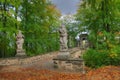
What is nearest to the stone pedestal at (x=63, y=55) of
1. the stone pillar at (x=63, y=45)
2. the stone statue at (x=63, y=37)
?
the stone pillar at (x=63, y=45)

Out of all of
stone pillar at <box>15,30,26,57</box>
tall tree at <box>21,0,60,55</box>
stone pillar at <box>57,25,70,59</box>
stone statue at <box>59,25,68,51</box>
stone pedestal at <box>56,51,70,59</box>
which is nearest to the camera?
stone pedestal at <box>56,51,70,59</box>

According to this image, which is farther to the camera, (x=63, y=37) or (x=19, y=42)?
(x=19, y=42)

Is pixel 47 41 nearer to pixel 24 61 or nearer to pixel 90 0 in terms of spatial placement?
pixel 24 61

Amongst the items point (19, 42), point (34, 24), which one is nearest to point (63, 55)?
point (19, 42)

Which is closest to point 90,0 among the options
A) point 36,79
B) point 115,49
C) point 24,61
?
point 115,49

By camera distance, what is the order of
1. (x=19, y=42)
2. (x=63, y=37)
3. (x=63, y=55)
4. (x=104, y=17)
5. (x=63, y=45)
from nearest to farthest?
(x=63, y=55)
(x=63, y=45)
(x=63, y=37)
(x=104, y=17)
(x=19, y=42)

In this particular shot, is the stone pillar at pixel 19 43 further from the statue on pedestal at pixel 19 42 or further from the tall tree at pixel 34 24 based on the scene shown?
the tall tree at pixel 34 24

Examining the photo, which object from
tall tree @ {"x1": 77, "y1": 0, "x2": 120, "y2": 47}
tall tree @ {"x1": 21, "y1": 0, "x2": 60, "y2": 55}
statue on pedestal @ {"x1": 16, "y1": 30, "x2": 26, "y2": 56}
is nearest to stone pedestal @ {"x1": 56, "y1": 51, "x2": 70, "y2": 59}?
tall tree @ {"x1": 77, "y1": 0, "x2": 120, "y2": 47}

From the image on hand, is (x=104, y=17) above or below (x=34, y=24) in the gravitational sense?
below

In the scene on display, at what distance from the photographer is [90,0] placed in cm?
2141

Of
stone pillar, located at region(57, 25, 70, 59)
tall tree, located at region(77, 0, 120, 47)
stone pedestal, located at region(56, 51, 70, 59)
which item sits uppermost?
tall tree, located at region(77, 0, 120, 47)

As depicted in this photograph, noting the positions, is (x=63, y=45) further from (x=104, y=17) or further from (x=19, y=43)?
(x=19, y=43)

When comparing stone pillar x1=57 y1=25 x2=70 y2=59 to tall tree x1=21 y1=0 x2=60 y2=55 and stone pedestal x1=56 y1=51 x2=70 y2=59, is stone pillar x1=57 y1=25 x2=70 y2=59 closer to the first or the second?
stone pedestal x1=56 y1=51 x2=70 y2=59

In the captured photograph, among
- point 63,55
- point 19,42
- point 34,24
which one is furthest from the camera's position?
point 34,24
